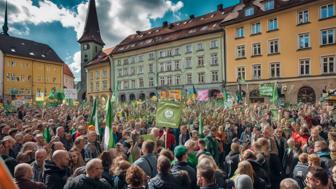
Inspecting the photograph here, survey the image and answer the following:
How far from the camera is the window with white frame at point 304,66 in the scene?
30172mm

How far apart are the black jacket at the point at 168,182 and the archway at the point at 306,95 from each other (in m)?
28.8

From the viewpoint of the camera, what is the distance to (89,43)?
61594 mm

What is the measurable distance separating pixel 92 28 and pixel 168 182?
6383 cm

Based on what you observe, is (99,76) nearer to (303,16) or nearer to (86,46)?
(86,46)

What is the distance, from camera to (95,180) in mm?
3957

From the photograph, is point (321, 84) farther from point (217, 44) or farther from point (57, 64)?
point (57, 64)

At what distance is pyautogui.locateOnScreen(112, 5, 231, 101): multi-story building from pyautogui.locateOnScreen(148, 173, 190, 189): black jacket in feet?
112

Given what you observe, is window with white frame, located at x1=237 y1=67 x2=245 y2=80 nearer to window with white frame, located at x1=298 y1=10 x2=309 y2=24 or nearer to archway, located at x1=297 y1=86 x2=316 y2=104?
archway, located at x1=297 y1=86 x2=316 y2=104

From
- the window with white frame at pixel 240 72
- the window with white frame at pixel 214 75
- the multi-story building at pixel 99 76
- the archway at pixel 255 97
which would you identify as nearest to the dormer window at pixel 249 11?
the window with white frame at pixel 240 72

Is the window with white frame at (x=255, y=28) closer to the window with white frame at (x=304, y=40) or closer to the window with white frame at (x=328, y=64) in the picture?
the window with white frame at (x=304, y=40)

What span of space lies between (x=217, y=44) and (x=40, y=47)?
46456 mm

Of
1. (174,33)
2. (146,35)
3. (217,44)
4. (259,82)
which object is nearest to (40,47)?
(146,35)

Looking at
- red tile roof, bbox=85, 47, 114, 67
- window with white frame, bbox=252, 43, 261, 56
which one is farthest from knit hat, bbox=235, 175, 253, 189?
red tile roof, bbox=85, 47, 114, 67

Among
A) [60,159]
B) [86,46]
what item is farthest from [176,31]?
[60,159]
